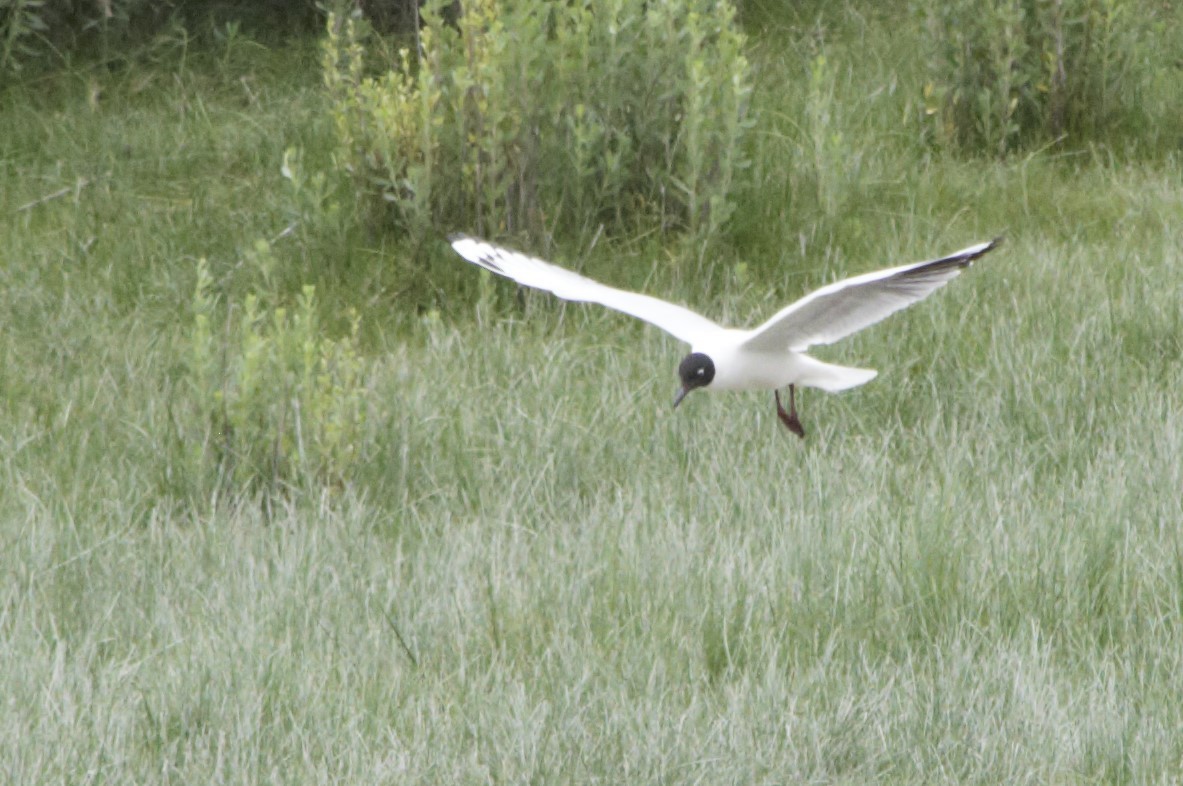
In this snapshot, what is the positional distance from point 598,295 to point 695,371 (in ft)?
1.37

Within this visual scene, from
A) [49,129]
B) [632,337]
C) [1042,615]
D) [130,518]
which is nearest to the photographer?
[1042,615]

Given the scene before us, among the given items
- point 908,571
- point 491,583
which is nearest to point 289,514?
point 491,583

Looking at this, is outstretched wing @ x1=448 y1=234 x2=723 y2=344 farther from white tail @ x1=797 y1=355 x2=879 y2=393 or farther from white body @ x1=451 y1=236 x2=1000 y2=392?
white tail @ x1=797 y1=355 x2=879 y2=393

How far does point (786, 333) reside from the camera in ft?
13.5

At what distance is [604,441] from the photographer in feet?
14.0

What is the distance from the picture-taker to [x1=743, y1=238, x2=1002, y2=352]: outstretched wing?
3.79 meters

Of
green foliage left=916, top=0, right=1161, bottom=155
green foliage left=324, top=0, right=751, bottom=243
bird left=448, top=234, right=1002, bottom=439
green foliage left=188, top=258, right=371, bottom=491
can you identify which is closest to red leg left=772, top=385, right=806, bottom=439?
bird left=448, top=234, right=1002, bottom=439

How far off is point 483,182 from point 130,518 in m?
1.98

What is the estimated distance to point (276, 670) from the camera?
301cm

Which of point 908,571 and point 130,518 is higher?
point 908,571

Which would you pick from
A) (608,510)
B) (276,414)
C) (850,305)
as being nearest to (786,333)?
(850,305)

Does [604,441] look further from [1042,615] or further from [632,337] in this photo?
[1042,615]

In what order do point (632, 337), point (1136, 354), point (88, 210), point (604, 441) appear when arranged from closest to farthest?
1. point (604, 441)
2. point (1136, 354)
3. point (632, 337)
4. point (88, 210)

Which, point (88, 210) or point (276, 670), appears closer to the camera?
point (276, 670)
